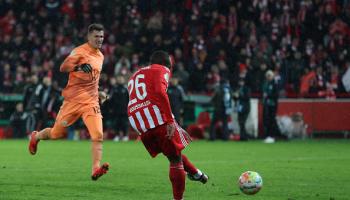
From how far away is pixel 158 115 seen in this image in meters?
10.2

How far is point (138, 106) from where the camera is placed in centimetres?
1036

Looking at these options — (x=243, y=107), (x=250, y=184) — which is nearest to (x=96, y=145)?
(x=250, y=184)

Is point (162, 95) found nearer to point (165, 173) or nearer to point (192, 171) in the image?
point (192, 171)

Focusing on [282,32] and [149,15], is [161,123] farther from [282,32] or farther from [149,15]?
[149,15]

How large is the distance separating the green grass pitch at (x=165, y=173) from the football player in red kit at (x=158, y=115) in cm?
86

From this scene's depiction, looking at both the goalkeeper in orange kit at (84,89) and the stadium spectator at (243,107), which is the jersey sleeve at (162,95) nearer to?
the goalkeeper in orange kit at (84,89)

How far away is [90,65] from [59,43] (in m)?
20.4

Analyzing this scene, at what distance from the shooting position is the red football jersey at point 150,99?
1015 cm

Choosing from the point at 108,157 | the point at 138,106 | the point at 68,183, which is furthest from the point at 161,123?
the point at 108,157

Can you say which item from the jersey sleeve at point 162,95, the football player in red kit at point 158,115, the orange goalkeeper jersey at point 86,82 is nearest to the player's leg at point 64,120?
the orange goalkeeper jersey at point 86,82

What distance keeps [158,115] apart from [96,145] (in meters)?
3.65

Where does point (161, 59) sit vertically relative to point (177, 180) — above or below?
above

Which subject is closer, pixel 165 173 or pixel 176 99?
pixel 165 173

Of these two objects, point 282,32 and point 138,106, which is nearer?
point 138,106
